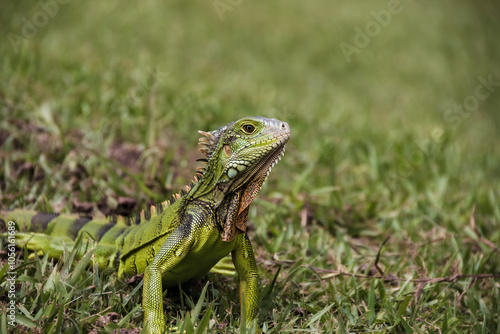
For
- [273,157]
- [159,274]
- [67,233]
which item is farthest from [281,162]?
[159,274]

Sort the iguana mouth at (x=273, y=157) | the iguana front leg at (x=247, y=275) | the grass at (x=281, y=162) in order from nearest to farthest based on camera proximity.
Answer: the iguana mouth at (x=273, y=157) < the iguana front leg at (x=247, y=275) < the grass at (x=281, y=162)

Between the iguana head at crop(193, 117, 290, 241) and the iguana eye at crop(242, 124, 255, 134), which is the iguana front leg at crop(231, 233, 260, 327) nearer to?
the iguana head at crop(193, 117, 290, 241)

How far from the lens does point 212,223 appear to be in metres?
2.79

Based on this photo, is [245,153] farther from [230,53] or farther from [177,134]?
[230,53]

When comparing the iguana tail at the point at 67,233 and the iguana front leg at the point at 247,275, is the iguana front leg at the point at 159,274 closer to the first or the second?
the iguana front leg at the point at 247,275

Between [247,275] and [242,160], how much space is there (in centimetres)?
67

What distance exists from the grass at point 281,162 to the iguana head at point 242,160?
0.56 meters

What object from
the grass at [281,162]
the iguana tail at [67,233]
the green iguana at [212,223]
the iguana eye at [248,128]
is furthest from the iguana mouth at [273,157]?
the iguana tail at [67,233]

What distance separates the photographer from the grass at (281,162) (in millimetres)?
3146

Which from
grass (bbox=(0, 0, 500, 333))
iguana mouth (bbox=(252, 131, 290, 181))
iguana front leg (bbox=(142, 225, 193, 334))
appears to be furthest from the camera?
grass (bbox=(0, 0, 500, 333))

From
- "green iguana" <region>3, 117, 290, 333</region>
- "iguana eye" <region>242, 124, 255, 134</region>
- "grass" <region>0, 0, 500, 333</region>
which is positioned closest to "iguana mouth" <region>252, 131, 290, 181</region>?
"green iguana" <region>3, 117, 290, 333</region>

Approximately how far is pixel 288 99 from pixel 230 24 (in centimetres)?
279

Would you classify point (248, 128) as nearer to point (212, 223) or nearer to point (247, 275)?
point (212, 223)

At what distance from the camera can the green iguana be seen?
2727mm
